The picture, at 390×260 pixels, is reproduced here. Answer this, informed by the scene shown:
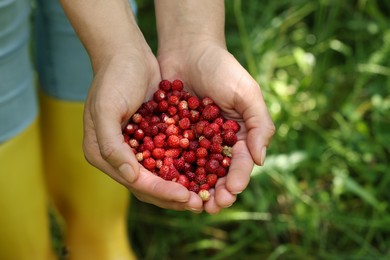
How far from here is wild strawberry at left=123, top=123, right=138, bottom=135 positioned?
1.48m

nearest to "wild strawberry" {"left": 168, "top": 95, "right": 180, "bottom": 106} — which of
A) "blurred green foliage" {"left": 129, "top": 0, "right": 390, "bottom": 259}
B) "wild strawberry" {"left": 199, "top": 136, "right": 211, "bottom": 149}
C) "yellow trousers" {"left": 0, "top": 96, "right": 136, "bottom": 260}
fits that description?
"wild strawberry" {"left": 199, "top": 136, "right": 211, "bottom": 149}

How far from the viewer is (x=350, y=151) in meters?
2.08

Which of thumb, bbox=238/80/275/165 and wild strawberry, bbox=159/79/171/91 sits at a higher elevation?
thumb, bbox=238/80/275/165

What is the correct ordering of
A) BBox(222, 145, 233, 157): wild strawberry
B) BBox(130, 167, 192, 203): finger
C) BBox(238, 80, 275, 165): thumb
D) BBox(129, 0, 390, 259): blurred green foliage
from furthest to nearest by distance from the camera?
BBox(129, 0, 390, 259): blurred green foliage, BBox(222, 145, 233, 157): wild strawberry, BBox(238, 80, 275, 165): thumb, BBox(130, 167, 192, 203): finger

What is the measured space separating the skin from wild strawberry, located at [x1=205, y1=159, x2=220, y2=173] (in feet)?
0.16

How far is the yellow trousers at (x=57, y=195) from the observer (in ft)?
5.56

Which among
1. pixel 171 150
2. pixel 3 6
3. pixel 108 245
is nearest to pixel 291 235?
pixel 108 245

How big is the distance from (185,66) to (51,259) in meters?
0.74

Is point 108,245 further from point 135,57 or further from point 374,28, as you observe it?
point 374,28

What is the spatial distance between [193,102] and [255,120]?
0.65ft

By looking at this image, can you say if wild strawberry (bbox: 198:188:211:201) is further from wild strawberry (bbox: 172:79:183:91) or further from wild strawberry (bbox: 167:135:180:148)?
wild strawberry (bbox: 172:79:183:91)

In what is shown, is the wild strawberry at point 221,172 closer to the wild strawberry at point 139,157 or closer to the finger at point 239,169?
the finger at point 239,169

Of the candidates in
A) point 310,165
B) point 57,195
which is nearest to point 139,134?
point 57,195

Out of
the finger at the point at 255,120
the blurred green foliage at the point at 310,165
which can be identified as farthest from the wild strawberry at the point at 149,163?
the blurred green foliage at the point at 310,165
